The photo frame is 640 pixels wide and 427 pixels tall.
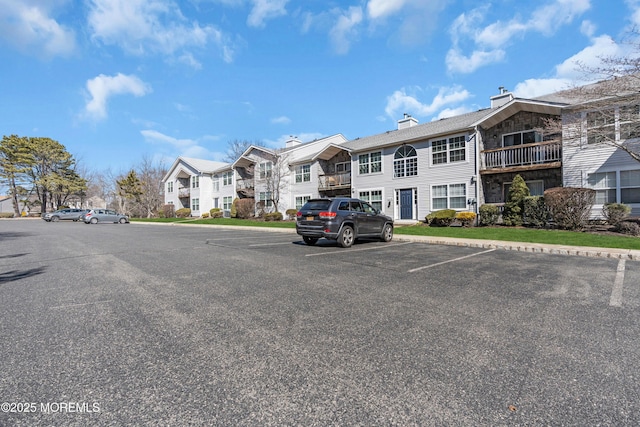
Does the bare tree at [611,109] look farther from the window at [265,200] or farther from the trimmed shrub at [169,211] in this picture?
the trimmed shrub at [169,211]

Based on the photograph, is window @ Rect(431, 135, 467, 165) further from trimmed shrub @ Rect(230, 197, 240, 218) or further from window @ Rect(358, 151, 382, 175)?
trimmed shrub @ Rect(230, 197, 240, 218)

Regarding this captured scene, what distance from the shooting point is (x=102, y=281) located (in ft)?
18.6

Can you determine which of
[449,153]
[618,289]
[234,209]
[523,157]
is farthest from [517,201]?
[234,209]

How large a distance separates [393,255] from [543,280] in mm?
3632

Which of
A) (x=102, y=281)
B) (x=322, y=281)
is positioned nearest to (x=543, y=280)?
(x=322, y=281)

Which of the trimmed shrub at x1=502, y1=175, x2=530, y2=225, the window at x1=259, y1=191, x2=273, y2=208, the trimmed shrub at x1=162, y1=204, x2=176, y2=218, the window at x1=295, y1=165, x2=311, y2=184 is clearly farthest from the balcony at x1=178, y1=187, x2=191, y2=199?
the trimmed shrub at x1=502, y1=175, x2=530, y2=225

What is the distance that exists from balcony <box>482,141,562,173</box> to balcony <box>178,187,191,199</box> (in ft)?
119

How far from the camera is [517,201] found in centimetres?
1593

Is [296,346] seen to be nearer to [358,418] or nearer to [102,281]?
[358,418]

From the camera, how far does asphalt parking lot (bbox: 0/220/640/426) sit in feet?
6.93

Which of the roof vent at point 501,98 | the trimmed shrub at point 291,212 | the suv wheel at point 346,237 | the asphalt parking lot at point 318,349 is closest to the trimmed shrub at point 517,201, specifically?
the roof vent at point 501,98

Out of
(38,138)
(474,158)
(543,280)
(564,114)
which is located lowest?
(543,280)

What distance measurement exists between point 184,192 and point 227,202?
9.80m

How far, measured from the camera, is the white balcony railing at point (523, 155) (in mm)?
16148
